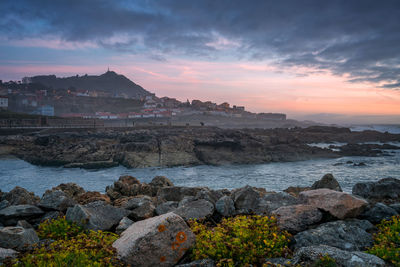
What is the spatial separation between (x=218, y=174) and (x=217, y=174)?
0.10 meters

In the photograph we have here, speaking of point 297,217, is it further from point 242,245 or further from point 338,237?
point 242,245

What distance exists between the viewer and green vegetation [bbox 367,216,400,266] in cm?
341

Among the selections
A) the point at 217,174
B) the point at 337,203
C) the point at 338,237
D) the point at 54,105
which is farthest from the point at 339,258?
the point at 54,105

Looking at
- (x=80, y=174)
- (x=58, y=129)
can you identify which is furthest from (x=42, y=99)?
(x=80, y=174)

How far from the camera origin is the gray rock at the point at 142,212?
20.0 feet

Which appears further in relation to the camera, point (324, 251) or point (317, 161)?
point (317, 161)

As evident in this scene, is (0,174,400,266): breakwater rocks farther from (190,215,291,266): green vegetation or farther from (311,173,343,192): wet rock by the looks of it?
(311,173,343,192): wet rock

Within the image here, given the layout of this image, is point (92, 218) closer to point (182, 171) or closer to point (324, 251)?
point (324, 251)

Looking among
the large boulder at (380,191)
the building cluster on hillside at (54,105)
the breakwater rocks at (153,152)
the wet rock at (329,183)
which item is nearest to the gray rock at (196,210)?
the wet rock at (329,183)

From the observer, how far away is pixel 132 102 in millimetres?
156875

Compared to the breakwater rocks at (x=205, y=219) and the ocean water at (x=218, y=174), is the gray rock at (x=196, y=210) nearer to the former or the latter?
the breakwater rocks at (x=205, y=219)

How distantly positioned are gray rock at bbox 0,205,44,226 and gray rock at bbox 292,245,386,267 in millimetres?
6176

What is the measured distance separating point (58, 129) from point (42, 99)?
10301cm

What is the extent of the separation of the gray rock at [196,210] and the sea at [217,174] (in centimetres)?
1295
